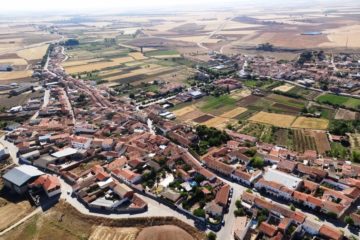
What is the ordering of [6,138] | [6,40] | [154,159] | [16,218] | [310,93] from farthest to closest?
[6,40], [310,93], [6,138], [154,159], [16,218]

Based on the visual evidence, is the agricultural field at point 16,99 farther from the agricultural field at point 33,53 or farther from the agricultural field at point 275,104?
the agricultural field at point 33,53

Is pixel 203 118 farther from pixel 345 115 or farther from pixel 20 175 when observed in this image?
pixel 20 175

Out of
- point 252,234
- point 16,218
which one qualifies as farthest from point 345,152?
point 16,218

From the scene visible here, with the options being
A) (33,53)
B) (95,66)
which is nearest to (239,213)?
(95,66)

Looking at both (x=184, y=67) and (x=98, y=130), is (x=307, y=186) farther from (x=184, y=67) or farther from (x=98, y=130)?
(x=184, y=67)

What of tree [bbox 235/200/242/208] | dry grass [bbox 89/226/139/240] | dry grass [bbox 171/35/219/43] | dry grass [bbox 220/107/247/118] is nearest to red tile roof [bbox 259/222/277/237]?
tree [bbox 235/200/242/208]

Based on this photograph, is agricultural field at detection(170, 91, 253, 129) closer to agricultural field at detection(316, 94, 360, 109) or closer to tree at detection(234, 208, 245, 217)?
agricultural field at detection(316, 94, 360, 109)

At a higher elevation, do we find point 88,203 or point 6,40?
point 88,203

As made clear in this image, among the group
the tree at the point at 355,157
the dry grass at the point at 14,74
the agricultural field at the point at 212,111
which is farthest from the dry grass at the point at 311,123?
the dry grass at the point at 14,74
